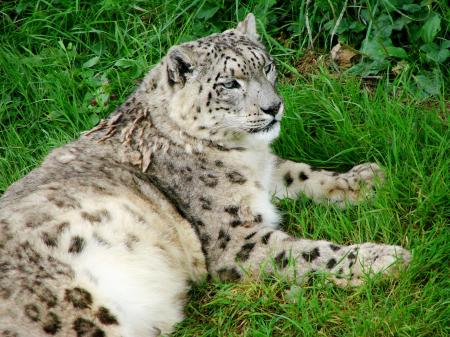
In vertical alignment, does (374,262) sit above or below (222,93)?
below

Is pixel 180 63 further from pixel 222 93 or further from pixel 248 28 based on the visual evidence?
pixel 248 28

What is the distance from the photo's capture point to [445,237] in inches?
173

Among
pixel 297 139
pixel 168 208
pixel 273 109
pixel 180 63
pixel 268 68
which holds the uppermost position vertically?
pixel 180 63

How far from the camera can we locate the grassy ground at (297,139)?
4.23 metres

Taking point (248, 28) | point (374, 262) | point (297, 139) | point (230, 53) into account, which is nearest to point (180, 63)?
point (230, 53)

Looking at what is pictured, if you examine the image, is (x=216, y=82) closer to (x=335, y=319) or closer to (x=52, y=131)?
(x=335, y=319)

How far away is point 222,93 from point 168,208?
28.7 inches

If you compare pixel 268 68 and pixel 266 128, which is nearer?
pixel 266 128

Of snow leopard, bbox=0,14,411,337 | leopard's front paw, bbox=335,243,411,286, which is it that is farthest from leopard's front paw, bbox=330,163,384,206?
leopard's front paw, bbox=335,243,411,286

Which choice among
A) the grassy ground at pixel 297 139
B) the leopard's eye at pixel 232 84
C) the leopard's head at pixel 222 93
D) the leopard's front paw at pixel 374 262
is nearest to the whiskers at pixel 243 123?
the leopard's head at pixel 222 93

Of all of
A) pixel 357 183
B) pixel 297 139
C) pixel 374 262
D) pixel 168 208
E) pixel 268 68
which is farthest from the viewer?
pixel 297 139

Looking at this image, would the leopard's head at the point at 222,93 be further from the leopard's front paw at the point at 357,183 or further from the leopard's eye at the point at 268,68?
the leopard's front paw at the point at 357,183

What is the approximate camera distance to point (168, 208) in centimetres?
465

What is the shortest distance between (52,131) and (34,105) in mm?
340
